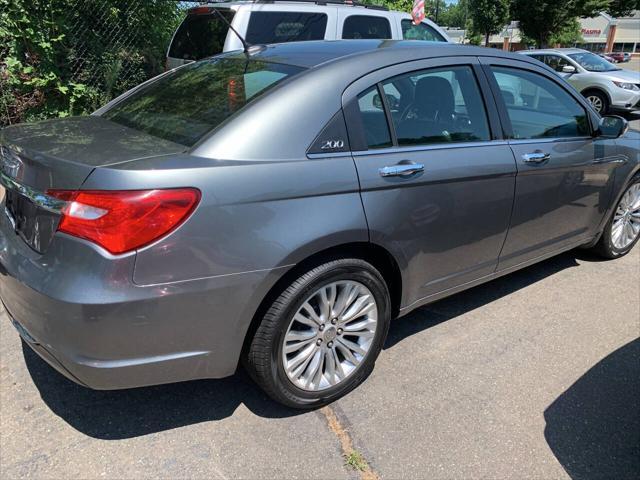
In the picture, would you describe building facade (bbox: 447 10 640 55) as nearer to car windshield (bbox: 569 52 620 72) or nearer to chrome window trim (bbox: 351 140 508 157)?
car windshield (bbox: 569 52 620 72)

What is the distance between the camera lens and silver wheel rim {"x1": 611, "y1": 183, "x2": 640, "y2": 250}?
4.32 metres

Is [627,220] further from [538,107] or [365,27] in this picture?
[365,27]

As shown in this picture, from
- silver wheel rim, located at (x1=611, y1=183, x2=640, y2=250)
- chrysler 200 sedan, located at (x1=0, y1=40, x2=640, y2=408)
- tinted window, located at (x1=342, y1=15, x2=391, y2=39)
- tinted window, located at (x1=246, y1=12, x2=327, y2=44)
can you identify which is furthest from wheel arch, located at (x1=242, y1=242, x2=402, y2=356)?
tinted window, located at (x1=342, y1=15, x2=391, y2=39)

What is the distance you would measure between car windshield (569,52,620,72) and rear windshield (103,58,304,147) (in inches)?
518

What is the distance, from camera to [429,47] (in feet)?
9.70

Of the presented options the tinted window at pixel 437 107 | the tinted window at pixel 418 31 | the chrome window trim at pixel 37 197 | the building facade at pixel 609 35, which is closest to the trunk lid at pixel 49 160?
the chrome window trim at pixel 37 197

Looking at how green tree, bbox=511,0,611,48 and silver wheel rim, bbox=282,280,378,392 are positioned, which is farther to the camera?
green tree, bbox=511,0,611,48

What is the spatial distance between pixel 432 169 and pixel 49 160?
5.84 ft

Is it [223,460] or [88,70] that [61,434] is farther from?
[88,70]

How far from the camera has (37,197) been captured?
2137 mm

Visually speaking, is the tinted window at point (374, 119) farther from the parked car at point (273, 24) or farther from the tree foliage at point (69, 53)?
the tree foliage at point (69, 53)

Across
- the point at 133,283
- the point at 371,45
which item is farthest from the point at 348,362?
the point at 371,45

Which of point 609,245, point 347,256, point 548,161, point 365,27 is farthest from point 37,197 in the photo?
point 365,27

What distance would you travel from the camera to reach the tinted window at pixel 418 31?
794 cm
